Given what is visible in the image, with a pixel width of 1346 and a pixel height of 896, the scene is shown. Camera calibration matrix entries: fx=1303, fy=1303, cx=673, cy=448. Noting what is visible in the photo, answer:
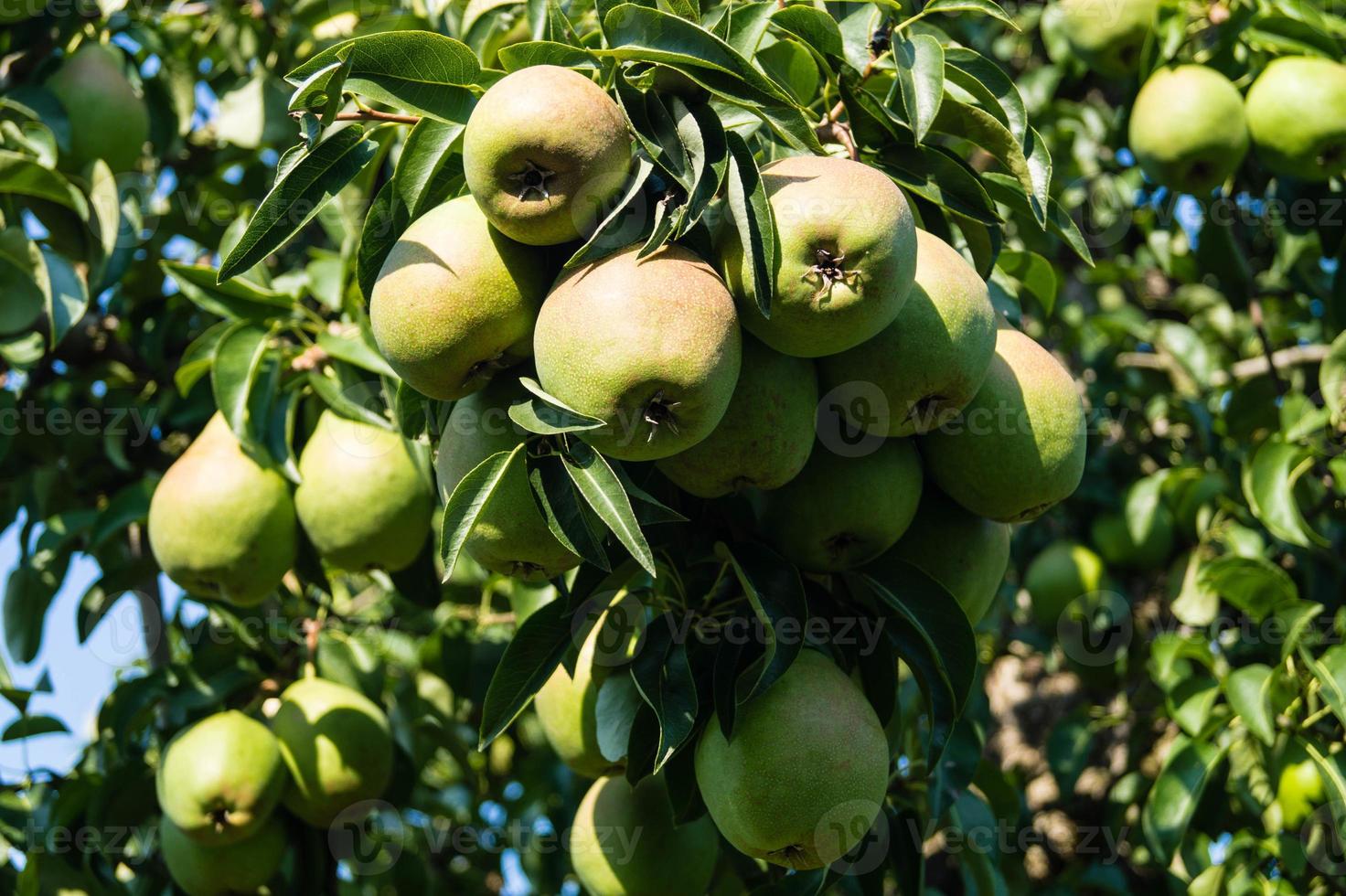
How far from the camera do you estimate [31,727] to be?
3031mm

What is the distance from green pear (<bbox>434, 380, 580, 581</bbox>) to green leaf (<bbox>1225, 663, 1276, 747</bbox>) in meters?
1.65

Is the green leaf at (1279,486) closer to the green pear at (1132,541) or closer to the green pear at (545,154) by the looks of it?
the green pear at (1132,541)

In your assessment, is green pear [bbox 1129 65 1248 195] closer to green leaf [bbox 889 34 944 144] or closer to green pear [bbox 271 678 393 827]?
green leaf [bbox 889 34 944 144]

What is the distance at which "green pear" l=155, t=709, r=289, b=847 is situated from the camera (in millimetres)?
2482

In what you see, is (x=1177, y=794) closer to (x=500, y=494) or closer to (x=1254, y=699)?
(x=1254, y=699)

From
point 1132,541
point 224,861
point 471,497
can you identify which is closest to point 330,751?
point 224,861

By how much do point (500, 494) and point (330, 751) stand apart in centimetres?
116

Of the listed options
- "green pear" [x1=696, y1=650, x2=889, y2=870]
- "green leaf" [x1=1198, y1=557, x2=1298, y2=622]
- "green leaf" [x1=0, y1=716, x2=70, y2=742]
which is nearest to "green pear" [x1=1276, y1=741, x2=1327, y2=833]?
"green leaf" [x1=1198, y1=557, x2=1298, y2=622]

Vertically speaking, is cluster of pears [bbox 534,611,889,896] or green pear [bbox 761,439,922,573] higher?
green pear [bbox 761,439,922,573]

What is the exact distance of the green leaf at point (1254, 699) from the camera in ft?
8.80

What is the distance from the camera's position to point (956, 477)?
1.83 metres

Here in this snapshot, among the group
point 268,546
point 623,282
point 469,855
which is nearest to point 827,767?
point 623,282

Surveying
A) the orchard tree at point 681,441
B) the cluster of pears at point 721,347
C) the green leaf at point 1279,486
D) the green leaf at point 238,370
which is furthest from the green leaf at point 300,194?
the green leaf at point 1279,486

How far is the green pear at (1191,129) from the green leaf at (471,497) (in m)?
2.20
